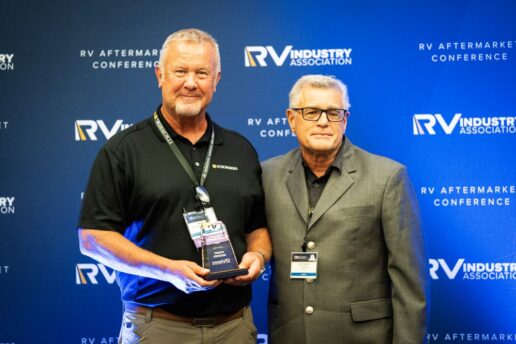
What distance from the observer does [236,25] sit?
3730 millimetres

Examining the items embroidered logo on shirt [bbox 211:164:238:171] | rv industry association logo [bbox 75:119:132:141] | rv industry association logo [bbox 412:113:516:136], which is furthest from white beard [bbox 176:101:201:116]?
rv industry association logo [bbox 412:113:516:136]

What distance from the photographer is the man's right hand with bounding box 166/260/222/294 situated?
6.89ft

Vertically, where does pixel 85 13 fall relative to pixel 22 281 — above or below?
above

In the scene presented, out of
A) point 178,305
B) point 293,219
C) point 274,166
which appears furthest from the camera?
point 274,166

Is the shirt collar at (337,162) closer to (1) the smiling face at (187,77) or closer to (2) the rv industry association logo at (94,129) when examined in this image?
(1) the smiling face at (187,77)

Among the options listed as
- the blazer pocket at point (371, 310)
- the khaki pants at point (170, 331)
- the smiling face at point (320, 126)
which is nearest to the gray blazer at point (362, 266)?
the blazer pocket at point (371, 310)

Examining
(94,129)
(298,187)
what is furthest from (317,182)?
(94,129)

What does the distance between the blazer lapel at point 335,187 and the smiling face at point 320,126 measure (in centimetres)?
8

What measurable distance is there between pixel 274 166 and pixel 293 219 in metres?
0.29

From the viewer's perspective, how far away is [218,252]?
2.23m

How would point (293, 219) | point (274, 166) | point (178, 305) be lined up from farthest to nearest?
point (274, 166)
point (293, 219)
point (178, 305)

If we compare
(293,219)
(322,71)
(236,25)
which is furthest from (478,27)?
(293,219)

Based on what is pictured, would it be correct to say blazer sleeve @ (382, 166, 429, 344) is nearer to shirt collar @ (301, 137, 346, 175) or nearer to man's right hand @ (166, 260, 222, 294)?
shirt collar @ (301, 137, 346, 175)

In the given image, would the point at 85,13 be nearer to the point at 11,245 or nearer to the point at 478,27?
the point at 11,245
